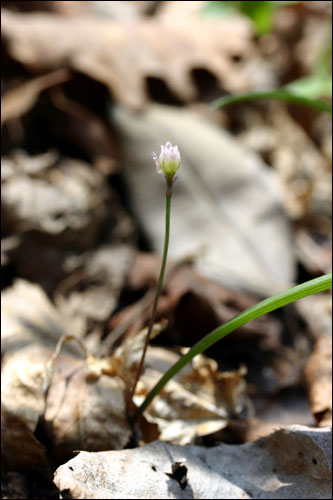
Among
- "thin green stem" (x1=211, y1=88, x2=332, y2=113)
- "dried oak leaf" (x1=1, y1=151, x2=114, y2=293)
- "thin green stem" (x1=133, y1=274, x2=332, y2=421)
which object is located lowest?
"thin green stem" (x1=133, y1=274, x2=332, y2=421)

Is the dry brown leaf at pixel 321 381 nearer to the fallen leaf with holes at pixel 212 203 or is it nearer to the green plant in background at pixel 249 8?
the fallen leaf with holes at pixel 212 203

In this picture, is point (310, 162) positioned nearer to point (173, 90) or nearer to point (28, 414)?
point (173, 90)

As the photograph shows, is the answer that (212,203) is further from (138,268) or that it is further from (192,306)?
(192,306)

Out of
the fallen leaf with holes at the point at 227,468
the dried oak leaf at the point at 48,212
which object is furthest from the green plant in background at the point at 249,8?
the fallen leaf with holes at the point at 227,468

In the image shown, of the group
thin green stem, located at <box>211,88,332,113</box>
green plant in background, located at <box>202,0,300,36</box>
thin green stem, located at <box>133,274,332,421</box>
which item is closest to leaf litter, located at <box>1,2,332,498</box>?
thin green stem, located at <box>133,274,332,421</box>

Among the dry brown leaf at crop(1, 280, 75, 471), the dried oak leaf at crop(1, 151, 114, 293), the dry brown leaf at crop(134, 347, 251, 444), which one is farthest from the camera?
the dried oak leaf at crop(1, 151, 114, 293)

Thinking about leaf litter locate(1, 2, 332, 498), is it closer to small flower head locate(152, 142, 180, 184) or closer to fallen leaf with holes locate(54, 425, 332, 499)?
fallen leaf with holes locate(54, 425, 332, 499)
